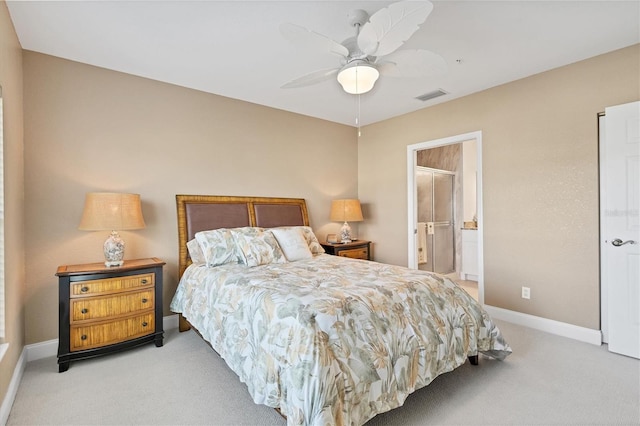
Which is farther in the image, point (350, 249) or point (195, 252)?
point (350, 249)

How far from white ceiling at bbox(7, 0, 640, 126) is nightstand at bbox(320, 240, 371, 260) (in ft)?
6.93

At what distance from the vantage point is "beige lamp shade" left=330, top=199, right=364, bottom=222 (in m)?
4.63

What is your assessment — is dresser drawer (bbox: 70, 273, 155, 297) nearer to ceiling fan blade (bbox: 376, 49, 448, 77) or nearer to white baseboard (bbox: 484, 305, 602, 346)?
ceiling fan blade (bbox: 376, 49, 448, 77)

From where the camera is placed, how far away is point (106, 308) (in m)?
2.69

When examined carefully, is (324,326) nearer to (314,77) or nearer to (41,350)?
(314,77)

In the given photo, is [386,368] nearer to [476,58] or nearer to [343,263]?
[343,263]

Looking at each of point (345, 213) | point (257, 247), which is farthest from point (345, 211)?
point (257, 247)

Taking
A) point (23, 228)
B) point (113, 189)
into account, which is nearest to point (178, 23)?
point (113, 189)

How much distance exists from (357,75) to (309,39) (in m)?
Answer: 0.43

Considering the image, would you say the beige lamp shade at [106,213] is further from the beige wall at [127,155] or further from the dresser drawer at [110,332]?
the dresser drawer at [110,332]

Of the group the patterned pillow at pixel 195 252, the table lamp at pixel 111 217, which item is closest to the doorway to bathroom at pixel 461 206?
the patterned pillow at pixel 195 252

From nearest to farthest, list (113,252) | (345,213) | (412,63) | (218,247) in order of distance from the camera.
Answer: (412,63), (113,252), (218,247), (345,213)

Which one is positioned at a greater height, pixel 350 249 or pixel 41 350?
pixel 350 249

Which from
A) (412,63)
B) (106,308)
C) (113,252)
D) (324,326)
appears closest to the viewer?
(324,326)
